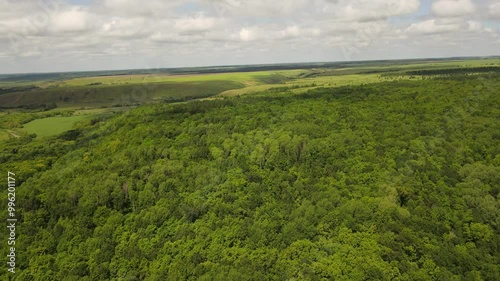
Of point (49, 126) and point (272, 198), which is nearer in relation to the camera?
point (272, 198)

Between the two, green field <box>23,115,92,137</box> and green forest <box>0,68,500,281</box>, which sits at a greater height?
green field <box>23,115,92,137</box>

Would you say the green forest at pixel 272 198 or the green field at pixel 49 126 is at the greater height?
the green field at pixel 49 126

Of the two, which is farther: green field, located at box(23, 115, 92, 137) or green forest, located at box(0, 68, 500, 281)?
green field, located at box(23, 115, 92, 137)

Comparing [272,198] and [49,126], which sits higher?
[49,126]
